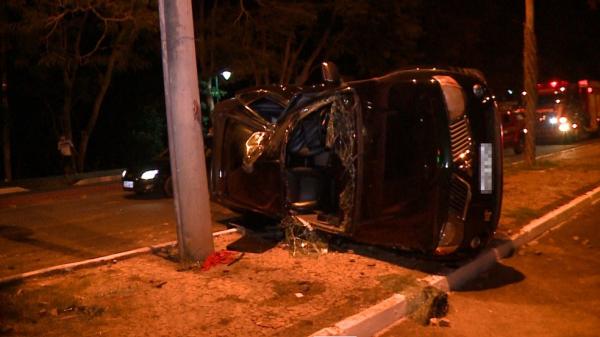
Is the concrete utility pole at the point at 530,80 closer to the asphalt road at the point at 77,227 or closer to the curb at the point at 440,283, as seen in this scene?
the curb at the point at 440,283

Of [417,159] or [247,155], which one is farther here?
[247,155]

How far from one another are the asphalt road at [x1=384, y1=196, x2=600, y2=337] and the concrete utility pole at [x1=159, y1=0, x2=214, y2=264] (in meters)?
2.44

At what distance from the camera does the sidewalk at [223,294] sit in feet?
17.0

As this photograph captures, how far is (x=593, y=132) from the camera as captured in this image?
31.4 m

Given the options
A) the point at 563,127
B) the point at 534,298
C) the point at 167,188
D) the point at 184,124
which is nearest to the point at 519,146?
the point at 563,127

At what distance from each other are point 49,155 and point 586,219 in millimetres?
19424

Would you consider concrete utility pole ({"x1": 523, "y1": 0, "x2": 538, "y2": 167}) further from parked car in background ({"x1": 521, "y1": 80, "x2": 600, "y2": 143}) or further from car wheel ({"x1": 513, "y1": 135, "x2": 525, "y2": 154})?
parked car in background ({"x1": 521, "y1": 80, "x2": 600, "y2": 143})

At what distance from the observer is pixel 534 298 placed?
6.03 meters

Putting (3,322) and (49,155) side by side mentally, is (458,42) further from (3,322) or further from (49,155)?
(3,322)

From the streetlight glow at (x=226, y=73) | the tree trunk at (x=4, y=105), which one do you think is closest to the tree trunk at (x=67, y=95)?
the tree trunk at (x=4, y=105)

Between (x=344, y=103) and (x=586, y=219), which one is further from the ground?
(x=344, y=103)

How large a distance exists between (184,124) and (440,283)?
2.91 m

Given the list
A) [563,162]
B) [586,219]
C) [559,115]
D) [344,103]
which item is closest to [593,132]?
[559,115]

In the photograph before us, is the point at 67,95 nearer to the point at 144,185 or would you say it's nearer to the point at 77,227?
the point at 144,185
